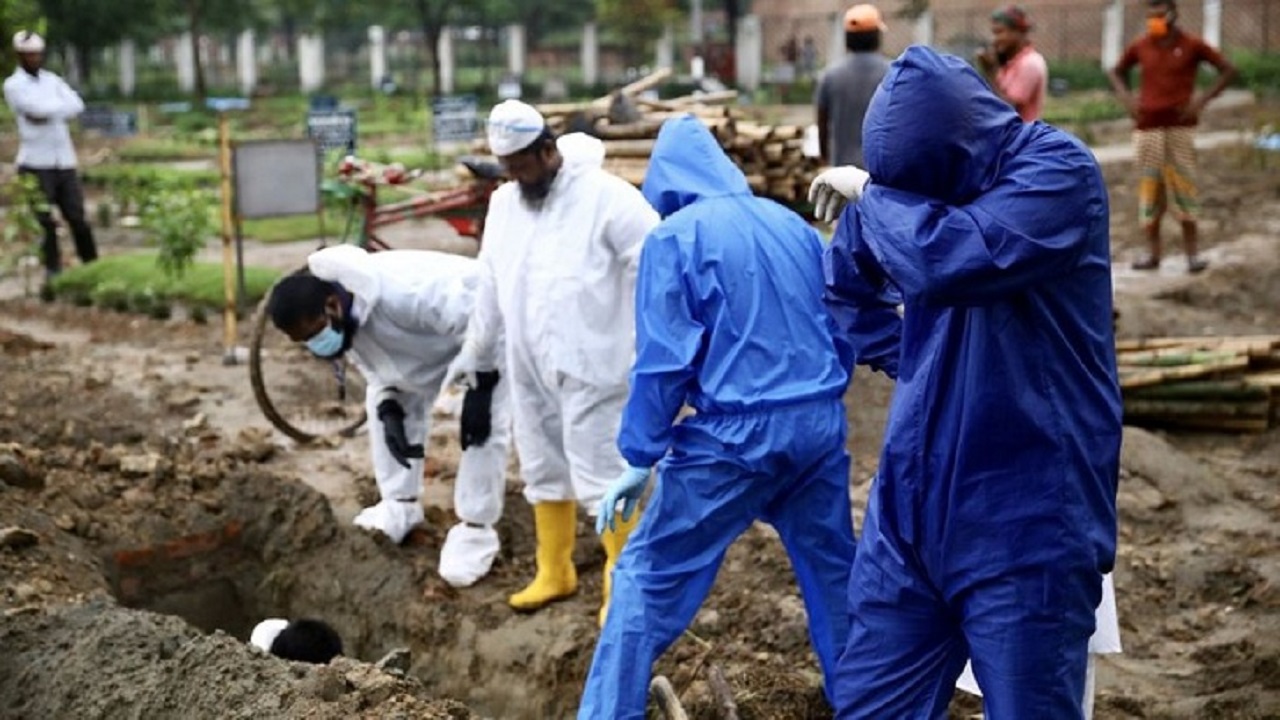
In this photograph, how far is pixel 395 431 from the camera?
21.7 ft

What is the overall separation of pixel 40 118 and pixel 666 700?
32.4 ft

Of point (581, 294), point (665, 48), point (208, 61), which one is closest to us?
point (581, 294)

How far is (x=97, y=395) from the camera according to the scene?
30.0ft

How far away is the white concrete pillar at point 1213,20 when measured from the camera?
34.3 m

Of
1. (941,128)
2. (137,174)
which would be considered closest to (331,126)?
(137,174)

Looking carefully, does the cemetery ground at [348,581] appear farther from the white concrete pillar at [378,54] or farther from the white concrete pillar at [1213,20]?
the white concrete pillar at [378,54]

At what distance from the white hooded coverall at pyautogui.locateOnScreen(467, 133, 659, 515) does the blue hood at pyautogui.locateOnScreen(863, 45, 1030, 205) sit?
238 cm

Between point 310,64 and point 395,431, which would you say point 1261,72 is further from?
point 395,431

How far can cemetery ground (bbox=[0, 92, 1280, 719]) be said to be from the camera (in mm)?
5133

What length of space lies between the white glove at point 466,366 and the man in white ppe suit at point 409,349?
0.05m

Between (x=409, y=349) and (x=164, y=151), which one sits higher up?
(x=409, y=349)

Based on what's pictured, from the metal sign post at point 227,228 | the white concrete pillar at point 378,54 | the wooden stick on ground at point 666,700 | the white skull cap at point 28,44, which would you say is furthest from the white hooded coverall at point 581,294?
the white concrete pillar at point 378,54

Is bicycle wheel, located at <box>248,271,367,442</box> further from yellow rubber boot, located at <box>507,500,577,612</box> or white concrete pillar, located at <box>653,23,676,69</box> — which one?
white concrete pillar, located at <box>653,23,676,69</box>

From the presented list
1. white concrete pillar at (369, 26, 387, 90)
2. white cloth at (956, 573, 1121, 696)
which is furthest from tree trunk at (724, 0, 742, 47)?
white cloth at (956, 573, 1121, 696)
